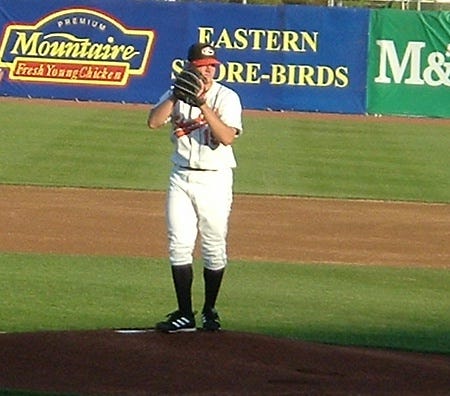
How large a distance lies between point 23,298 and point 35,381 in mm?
3314

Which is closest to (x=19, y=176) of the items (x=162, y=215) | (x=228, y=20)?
(x=162, y=215)

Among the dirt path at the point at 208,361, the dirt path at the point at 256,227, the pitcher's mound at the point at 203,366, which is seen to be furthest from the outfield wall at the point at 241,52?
the pitcher's mound at the point at 203,366

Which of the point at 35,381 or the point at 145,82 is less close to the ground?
the point at 145,82

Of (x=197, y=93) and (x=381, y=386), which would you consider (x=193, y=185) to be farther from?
(x=381, y=386)

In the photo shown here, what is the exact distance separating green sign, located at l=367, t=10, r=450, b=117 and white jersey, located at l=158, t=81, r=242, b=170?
83.0 feet

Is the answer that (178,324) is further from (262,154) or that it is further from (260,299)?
(262,154)

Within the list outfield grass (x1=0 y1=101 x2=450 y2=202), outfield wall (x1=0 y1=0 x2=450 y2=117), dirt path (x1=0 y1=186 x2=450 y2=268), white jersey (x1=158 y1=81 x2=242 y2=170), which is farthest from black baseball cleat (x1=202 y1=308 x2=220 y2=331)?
outfield wall (x1=0 y1=0 x2=450 y2=117)

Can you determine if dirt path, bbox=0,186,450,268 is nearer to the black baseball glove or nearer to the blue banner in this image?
the black baseball glove

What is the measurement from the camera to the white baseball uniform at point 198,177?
8.69 meters

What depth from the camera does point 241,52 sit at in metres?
34.0

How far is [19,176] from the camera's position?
64.3 feet

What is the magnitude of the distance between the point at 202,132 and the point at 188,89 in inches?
16.1

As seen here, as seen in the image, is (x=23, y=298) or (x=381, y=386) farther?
(x=23, y=298)

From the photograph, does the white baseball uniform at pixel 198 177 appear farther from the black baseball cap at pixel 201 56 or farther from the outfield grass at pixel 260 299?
the outfield grass at pixel 260 299
